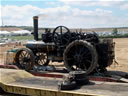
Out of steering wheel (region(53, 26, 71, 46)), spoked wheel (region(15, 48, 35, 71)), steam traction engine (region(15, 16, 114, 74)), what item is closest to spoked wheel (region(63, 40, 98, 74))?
steam traction engine (region(15, 16, 114, 74))

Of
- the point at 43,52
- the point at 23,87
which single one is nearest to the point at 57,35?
the point at 43,52

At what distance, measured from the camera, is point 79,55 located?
28.2 ft

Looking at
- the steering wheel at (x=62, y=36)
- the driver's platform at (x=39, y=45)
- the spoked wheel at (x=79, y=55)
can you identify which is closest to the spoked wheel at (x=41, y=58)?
the driver's platform at (x=39, y=45)

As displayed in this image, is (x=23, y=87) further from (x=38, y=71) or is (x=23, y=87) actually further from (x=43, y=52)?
(x=43, y=52)

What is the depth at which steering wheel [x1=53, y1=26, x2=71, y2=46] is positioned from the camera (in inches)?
366

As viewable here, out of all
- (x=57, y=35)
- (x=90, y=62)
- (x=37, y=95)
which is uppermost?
(x=57, y=35)

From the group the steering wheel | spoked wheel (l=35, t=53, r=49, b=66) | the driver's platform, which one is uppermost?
the steering wheel

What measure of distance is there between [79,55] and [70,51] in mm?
385

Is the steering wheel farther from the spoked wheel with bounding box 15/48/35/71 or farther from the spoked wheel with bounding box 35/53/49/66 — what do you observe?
the spoked wheel with bounding box 35/53/49/66

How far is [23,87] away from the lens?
6.77 metres

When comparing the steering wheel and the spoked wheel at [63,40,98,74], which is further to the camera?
the steering wheel

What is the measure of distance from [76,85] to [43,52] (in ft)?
12.9

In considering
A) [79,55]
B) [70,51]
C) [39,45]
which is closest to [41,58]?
[39,45]

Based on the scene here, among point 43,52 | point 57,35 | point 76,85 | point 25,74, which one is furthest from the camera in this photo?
point 43,52
